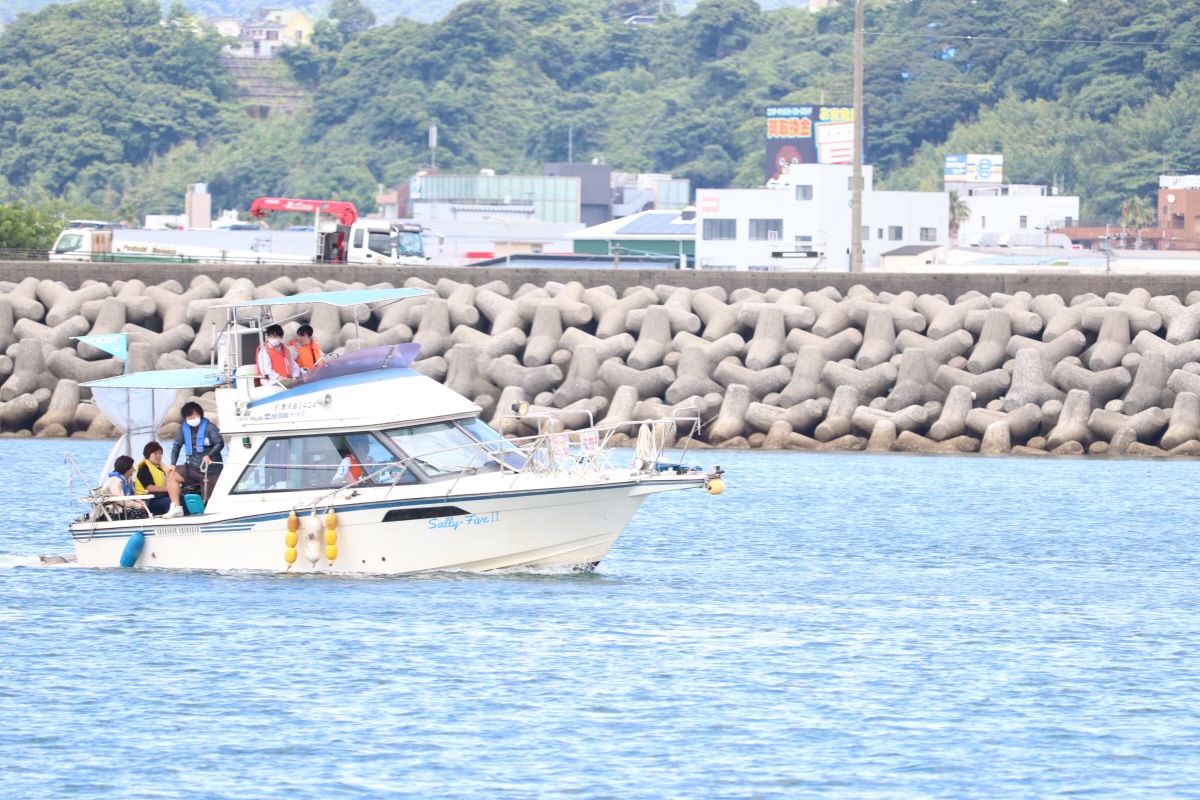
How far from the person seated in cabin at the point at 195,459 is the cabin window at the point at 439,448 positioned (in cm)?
223

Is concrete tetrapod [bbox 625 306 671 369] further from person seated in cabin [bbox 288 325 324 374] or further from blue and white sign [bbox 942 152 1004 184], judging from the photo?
blue and white sign [bbox 942 152 1004 184]

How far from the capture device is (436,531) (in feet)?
72.1

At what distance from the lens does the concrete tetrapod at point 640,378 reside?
39.0 meters

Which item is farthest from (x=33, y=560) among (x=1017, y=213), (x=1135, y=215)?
(x=1135, y=215)

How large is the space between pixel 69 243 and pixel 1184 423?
31.5 metres

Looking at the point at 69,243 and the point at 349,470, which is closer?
the point at 349,470

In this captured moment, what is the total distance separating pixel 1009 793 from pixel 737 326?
88.3ft

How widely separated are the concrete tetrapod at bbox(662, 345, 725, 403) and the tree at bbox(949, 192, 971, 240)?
6696 cm

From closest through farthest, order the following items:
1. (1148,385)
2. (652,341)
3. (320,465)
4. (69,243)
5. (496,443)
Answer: (320,465) → (496,443) → (1148,385) → (652,341) → (69,243)

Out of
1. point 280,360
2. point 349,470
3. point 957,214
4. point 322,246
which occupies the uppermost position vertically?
point 957,214

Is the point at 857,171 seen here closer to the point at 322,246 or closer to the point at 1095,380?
the point at 1095,380

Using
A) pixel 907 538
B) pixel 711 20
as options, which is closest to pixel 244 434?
pixel 907 538

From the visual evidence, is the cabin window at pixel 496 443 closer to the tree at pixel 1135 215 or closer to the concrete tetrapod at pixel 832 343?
the concrete tetrapod at pixel 832 343

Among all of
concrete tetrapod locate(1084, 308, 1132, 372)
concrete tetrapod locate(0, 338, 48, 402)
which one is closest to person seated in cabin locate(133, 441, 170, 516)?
concrete tetrapod locate(0, 338, 48, 402)
